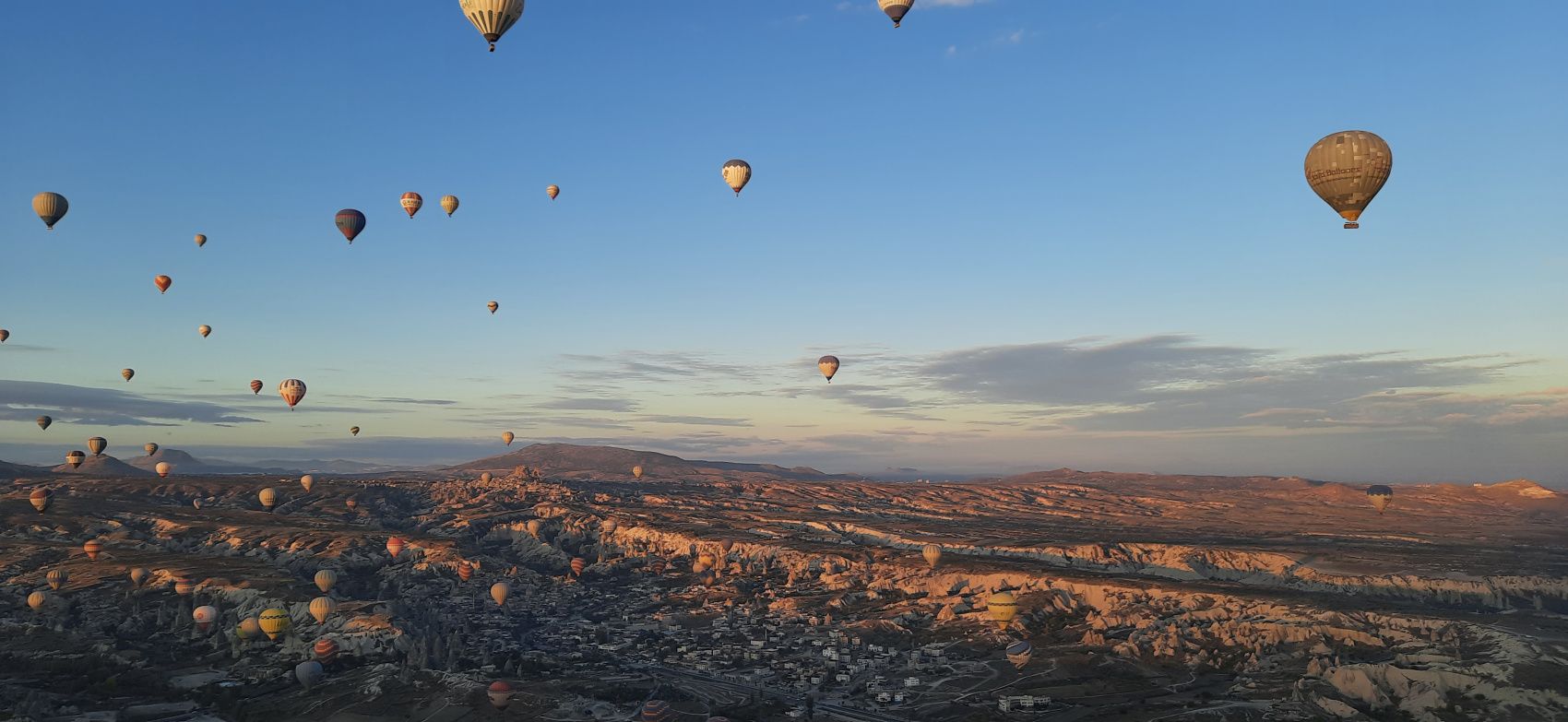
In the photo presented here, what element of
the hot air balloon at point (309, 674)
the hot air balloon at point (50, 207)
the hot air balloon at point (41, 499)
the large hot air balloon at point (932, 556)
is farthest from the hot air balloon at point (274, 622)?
the large hot air balloon at point (932, 556)

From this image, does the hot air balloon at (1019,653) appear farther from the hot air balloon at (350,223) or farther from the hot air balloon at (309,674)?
the hot air balloon at (350,223)

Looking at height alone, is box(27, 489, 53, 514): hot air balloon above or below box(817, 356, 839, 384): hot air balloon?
below

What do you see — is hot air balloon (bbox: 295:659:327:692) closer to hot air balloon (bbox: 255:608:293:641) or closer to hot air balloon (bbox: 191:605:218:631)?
hot air balloon (bbox: 255:608:293:641)

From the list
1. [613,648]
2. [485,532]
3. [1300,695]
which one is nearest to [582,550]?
Result: [485,532]

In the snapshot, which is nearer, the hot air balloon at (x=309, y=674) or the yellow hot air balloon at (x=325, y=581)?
the hot air balloon at (x=309, y=674)

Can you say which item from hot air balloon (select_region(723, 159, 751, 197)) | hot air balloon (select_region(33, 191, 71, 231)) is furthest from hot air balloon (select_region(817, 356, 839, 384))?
hot air balloon (select_region(33, 191, 71, 231))

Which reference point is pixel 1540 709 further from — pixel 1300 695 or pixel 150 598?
pixel 150 598
